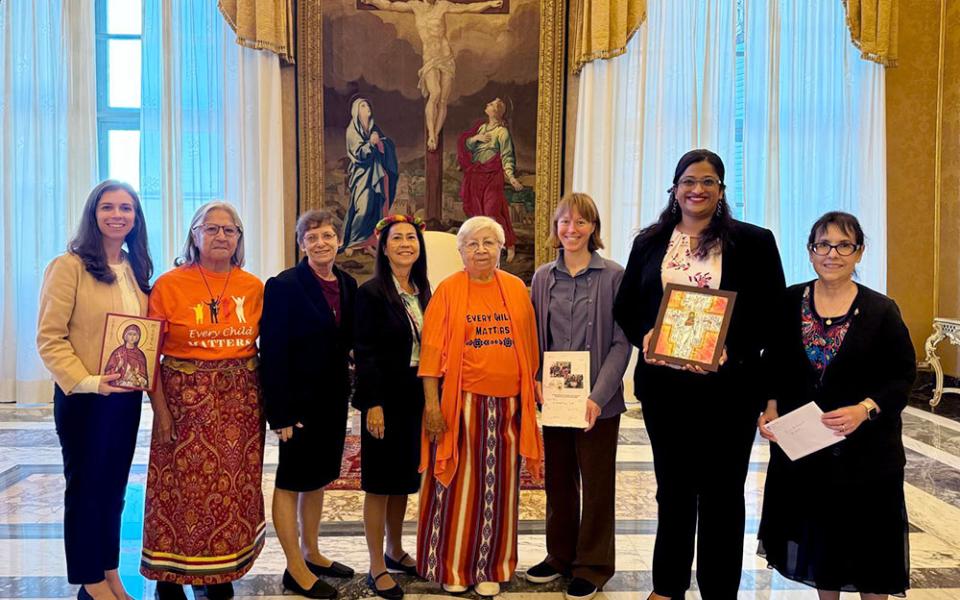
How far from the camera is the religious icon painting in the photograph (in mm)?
2391

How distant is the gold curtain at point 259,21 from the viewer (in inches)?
257

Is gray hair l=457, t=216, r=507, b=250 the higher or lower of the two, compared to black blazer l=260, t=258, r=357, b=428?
higher

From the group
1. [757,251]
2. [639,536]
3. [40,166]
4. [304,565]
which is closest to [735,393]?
[757,251]

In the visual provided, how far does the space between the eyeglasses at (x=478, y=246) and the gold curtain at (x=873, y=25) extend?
6319mm

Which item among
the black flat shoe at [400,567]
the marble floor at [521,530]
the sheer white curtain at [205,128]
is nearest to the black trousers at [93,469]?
the marble floor at [521,530]

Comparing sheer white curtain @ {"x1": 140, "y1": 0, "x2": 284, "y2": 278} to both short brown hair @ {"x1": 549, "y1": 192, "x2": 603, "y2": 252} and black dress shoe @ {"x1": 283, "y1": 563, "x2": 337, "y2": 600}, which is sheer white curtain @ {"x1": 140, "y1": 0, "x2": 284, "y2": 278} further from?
short brown hair @ {"x1": 549, "y1": 192, "x2": 603, "y2": 252}

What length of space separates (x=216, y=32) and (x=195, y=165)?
4.48 ft

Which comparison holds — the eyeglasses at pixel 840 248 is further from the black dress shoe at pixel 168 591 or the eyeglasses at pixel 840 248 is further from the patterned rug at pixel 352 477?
the black dress shoe at pixel 168 591

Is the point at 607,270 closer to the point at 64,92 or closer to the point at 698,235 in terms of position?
the point at 698,235

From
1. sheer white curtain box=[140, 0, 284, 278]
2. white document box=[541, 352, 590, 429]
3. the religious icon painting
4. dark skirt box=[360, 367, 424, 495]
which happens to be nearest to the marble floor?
dark skirt box=[360, 367, 424, 495]

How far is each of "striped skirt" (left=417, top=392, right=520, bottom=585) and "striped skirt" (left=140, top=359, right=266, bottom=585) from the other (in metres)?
0.79

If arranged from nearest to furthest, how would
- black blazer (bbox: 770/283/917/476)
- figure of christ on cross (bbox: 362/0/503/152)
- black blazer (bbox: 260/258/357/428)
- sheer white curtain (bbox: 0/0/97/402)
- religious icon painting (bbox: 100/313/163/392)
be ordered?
black blazer (bbox: 770/283/917/476) < religious icon painting (bbox: 100/313/163/392) < black blazer (bbox: 260/258/357/428) < sheer white curtain (bbox: 0/0/97/402) < figure of christ on cross (bbox: 362/0/503/152)

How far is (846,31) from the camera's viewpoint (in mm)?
7070

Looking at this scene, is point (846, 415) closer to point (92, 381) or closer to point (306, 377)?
point (306, 377)
